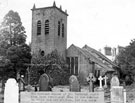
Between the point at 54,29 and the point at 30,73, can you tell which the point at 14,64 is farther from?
the point at 54,29

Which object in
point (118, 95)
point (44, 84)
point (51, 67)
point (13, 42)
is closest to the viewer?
point (44, 84)

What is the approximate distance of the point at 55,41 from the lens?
117 ft

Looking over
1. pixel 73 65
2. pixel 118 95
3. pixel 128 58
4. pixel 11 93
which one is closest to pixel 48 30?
pixel 73 65

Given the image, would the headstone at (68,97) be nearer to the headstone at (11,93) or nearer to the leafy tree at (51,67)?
the headstone at (11,93)

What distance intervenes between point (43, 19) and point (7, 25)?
698 centimetres

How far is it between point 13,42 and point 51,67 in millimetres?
6327

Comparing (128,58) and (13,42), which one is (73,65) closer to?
(13,42)

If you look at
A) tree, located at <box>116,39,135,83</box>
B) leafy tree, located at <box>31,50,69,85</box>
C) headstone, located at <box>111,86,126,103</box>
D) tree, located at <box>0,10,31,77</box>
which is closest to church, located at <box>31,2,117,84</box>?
leafy tree, located at <box>31,50,69,85</box>

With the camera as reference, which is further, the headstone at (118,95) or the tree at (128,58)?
the tree at (128,58)

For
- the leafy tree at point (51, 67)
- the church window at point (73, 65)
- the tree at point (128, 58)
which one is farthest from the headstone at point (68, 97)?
the tree at point (128, 58)

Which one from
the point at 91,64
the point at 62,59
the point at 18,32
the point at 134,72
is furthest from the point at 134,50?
the point at 18,32

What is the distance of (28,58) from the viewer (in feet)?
109

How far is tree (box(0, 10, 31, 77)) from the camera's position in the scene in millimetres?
29492

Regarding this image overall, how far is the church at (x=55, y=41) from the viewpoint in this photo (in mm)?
35688
